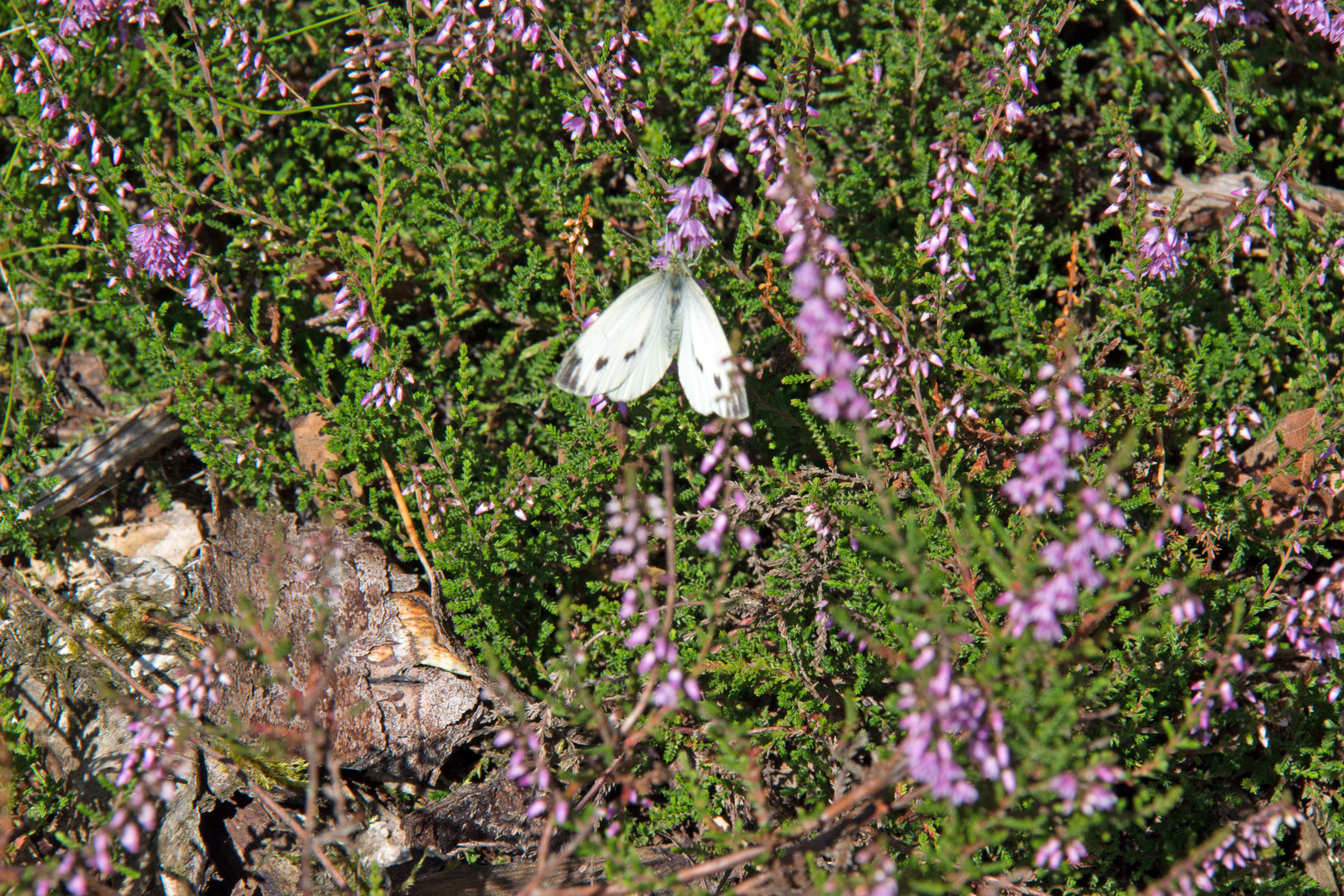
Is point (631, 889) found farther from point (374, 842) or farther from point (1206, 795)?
point (1206, 795)

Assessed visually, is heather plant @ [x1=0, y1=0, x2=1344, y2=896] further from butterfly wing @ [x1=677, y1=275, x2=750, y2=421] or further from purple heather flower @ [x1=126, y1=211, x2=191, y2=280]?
butterfly wing @ [x1=677, y1=275, x2=750, y2=421]

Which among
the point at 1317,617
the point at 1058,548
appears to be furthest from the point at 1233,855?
the point at 1058,548

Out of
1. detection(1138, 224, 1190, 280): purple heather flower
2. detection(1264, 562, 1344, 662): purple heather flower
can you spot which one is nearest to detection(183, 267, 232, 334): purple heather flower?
detection(1138, 224, 1190, 280): purple heather flower

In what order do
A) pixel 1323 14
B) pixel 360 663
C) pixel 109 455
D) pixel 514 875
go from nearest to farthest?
pixel 514 875, pixel 1323 14, pixel 360 663, pixel 109 455

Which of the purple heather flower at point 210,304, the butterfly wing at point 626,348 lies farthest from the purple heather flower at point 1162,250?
the purple heather flower at point 210,304

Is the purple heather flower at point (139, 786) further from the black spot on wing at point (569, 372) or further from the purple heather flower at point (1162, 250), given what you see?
the purple heather flower at point (1162, 250)

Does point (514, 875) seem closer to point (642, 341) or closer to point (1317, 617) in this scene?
point (642, 341)

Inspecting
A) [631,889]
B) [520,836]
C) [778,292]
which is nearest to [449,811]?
[520,836]
